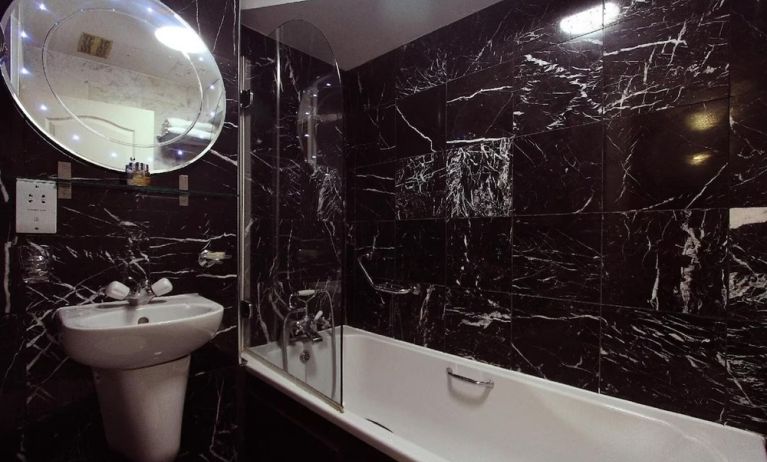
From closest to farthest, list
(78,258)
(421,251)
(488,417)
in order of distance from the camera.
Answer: (78,258) → (488,417) → (421,251)

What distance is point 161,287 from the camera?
4.58 feet

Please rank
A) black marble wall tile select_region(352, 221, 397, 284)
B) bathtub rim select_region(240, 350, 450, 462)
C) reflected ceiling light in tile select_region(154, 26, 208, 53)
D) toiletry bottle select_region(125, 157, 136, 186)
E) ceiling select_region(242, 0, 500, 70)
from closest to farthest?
bathtub rim select_region(240, 350, 450, 462) → toiletry bottle select_region(125, 157, 136, 186) → reflected ceiling light in tile select_region(154, 26, 208, 53) → ceiling select_region(242, 0, 500, 70) → black marble wall tile select_region(352, 221, 397, 284)

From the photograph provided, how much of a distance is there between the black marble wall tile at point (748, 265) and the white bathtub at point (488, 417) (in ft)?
1.36

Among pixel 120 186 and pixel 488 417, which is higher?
pixel 120 186

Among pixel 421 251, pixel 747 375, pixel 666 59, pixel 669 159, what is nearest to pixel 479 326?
pixel 421 251

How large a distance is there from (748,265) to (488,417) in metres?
1.16

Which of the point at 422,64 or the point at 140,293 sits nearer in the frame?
the point at 140,293

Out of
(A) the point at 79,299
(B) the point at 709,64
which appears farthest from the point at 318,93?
(B) the point at 709,64

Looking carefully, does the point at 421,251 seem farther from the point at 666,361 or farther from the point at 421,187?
the point at 666,361

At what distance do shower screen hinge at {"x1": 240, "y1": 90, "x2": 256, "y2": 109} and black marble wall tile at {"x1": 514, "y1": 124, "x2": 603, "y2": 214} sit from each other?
53.1 inches

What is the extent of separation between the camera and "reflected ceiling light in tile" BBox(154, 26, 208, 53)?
153 centimetres

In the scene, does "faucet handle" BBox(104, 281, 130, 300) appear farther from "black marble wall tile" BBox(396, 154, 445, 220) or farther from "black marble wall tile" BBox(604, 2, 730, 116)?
"black marble wall tile" BBox(604, 2, 730, 116)

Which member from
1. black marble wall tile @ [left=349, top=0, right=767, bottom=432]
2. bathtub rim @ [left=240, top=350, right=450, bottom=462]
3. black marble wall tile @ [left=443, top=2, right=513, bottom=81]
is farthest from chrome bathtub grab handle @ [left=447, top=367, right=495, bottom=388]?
black marble wall tile @ [left=443, top=2, right=513, bottom=81]

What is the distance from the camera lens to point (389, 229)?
7.20 feet
